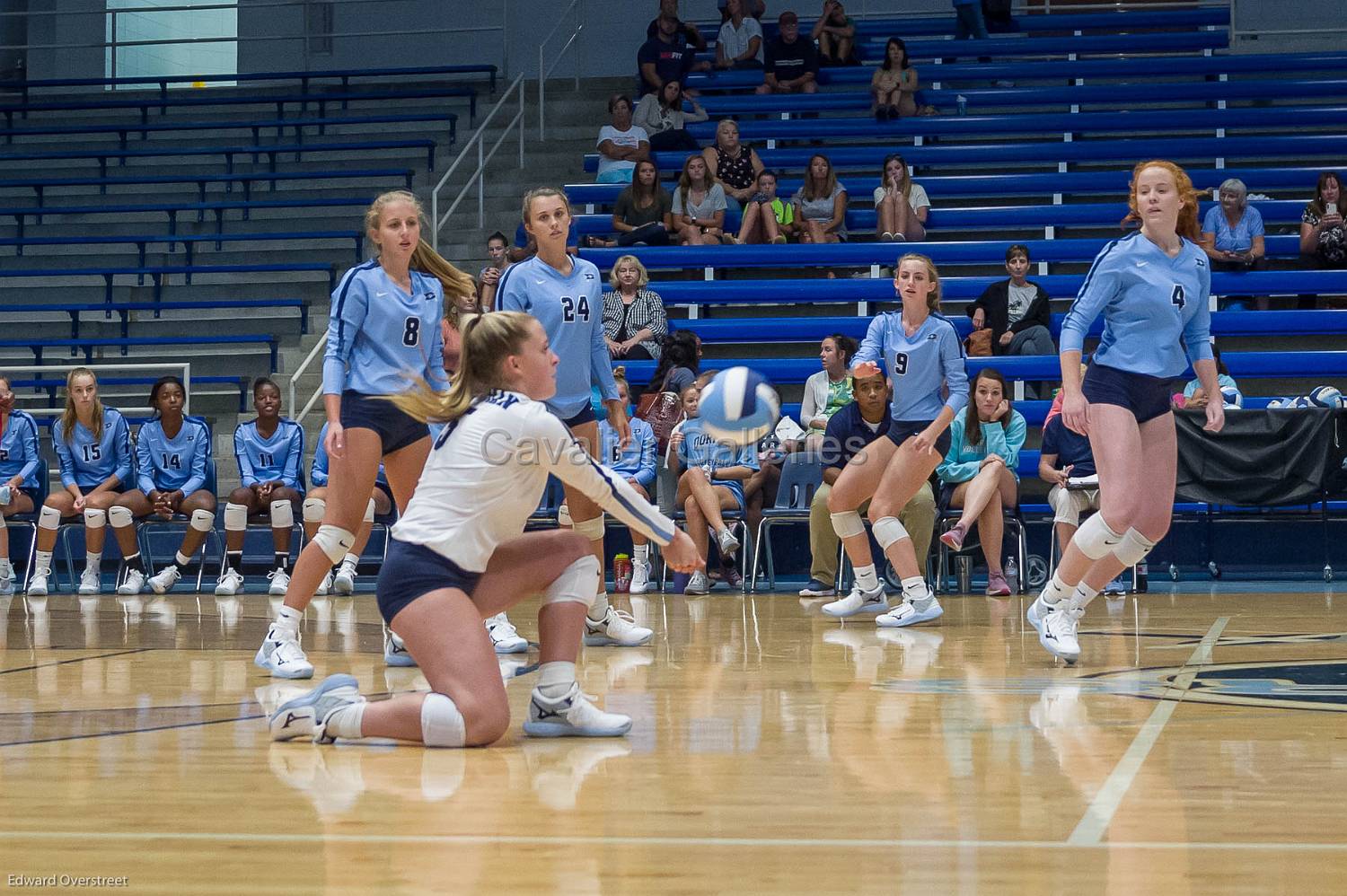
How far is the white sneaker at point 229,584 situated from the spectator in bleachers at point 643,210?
16.7 ft

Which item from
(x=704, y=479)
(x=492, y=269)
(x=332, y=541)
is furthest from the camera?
(x=492, y=269)

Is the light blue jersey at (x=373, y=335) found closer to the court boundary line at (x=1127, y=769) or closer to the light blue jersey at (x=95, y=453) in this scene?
the court boundary line at (x=1127, y=769)

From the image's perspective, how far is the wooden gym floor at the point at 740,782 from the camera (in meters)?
2.44

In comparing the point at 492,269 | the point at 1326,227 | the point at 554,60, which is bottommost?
the point at 492,269

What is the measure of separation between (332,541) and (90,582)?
5849 mm

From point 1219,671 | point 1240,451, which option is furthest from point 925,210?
point 1219,671

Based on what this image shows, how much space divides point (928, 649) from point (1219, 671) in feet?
4.26

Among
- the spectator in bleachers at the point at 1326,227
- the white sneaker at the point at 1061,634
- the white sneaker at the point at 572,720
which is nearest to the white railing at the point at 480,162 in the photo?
the spectator in bleachers at the point at 1326,227

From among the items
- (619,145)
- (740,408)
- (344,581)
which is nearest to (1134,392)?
(740,408)

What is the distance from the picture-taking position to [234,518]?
1028 cm

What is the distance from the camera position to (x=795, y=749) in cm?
361

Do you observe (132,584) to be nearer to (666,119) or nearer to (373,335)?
(373,335)

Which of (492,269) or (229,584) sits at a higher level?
(492,269)

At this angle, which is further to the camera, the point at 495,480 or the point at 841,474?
the point at 841,474
